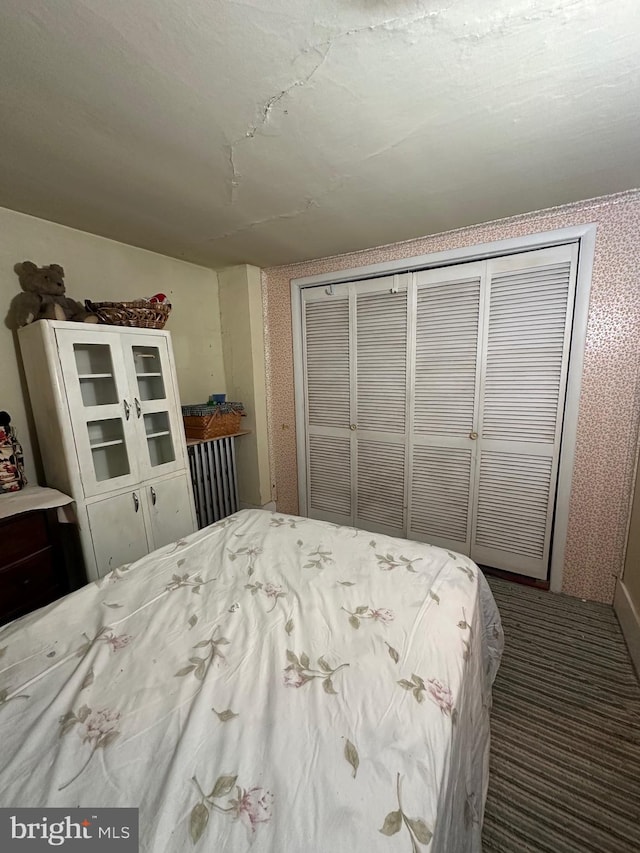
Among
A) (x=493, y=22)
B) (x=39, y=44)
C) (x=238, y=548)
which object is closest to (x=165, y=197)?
(x=39, y=44)

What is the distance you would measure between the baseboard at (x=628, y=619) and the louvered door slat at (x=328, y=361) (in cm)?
196

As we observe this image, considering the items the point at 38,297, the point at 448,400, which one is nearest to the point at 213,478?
the point at 38,297

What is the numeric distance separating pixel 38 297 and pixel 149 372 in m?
0.65

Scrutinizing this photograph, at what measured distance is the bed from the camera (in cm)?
60

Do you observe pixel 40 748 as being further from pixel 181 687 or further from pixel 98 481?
pixel 98 481

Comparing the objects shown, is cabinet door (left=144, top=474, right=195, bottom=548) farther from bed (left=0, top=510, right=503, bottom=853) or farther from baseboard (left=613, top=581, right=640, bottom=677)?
baseboard (left=613, top=581, right=640, bottom=677)

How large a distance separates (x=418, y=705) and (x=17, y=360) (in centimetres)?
238

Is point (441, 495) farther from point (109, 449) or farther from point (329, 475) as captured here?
point (109, 449)

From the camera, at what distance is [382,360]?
2.56 meters

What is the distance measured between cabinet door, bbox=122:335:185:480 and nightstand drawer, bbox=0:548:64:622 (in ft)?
2.01

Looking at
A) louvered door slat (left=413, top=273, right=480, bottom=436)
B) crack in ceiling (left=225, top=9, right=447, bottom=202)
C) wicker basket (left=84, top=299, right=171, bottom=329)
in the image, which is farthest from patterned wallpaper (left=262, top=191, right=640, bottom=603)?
wicker basket (left=84, top=299, right=171, bottom=329)

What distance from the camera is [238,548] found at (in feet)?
4.96

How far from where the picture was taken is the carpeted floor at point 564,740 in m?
1.07

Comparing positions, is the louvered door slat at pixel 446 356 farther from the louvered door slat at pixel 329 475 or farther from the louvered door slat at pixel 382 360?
the louvered door slat at pixel 329 475
